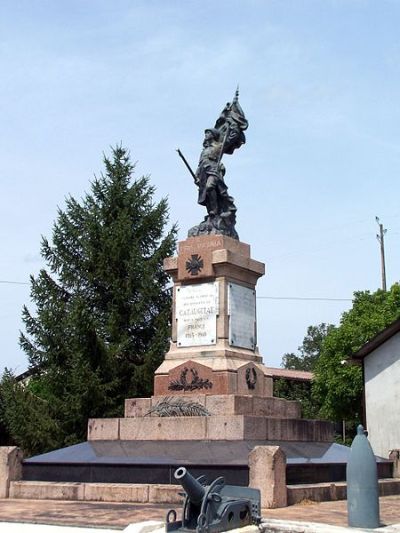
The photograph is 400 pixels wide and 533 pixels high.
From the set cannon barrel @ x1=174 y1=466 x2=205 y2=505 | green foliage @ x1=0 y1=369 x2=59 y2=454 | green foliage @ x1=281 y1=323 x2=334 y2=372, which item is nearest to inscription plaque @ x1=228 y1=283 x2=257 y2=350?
cannon barrel @ x1=174 y1=466 x2=205 y2=505

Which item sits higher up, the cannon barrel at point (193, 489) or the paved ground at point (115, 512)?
the cannon barrel at point (193, 489)

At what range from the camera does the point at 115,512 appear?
10.3m

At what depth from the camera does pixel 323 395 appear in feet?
117

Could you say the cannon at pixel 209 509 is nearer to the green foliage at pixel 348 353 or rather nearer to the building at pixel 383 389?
the building at pixel 383 389

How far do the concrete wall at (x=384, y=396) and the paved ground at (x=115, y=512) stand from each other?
1193 cm

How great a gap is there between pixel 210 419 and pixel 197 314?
2.60 meters

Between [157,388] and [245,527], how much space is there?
7.33 meters

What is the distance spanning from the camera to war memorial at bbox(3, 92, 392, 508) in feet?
38.7

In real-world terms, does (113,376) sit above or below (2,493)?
above

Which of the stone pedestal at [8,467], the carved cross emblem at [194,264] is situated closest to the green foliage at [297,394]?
the carved cross emblem at [194,264]

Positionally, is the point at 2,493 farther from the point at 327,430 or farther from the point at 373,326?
the point at 373,326

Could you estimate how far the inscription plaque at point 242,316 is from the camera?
14883 millimetres

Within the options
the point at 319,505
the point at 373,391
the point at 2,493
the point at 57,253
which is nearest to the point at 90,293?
the point at 57,253

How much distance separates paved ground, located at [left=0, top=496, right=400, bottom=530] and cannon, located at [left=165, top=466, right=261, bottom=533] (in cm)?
146
